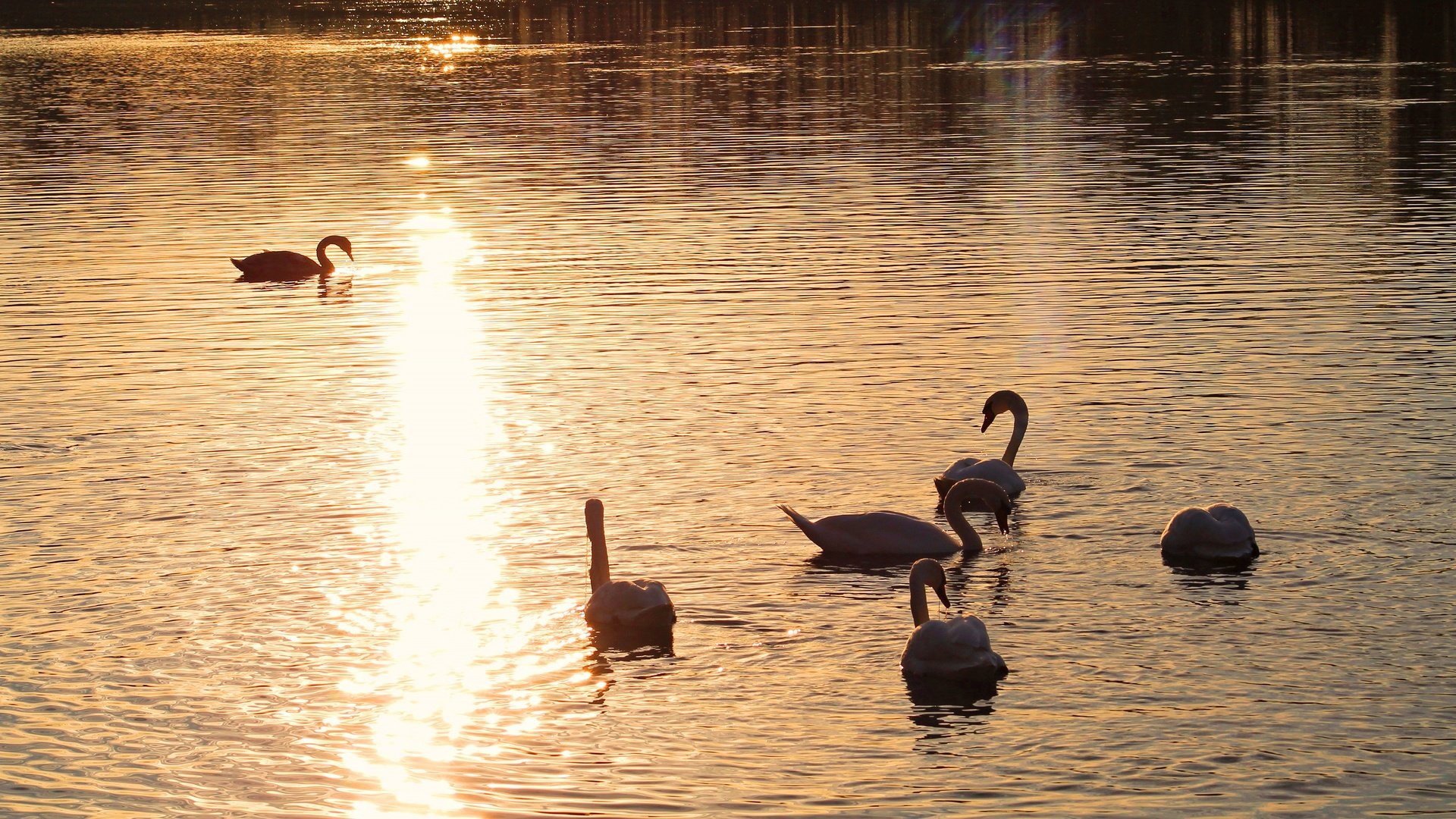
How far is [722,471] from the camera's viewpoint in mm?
19156

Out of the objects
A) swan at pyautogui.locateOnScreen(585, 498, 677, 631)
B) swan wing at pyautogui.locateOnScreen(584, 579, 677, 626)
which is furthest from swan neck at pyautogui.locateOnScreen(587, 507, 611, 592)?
swan wing at pyautogui.locateOnScreen(584, 579, 677, 626)

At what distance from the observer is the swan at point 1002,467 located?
17625mm

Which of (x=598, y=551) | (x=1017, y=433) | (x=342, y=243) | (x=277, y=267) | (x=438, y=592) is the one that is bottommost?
(x=438, y=592)

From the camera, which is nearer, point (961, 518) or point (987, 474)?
point (961, 518)

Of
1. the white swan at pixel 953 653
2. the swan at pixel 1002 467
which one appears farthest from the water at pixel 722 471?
the swan at pixel 1002 467

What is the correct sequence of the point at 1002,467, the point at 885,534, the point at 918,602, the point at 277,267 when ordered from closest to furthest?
the point at 918,602 < the point at 885,534 < the point at 1002,467 < the point at 277,267

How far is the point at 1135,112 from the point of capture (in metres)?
57.0

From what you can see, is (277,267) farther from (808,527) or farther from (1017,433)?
(808,527)

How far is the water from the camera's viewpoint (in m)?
12.3

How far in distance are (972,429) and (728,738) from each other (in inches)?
347

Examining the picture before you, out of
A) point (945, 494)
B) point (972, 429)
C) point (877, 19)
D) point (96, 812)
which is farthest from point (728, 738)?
point (877, 19)

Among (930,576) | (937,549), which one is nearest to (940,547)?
(937,549)

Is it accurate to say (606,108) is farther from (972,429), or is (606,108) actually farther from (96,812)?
(96,812)

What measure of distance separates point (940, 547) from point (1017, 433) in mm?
3151
